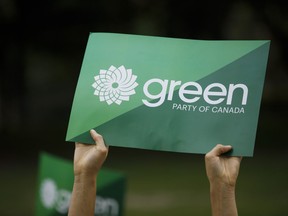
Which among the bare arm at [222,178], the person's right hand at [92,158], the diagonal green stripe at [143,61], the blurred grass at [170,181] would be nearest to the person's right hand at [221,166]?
the bare arm at [222,178]

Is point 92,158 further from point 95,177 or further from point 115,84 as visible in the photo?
point 115,84

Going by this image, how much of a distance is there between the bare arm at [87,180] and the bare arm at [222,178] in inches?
20.2

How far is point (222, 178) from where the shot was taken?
12.8ft

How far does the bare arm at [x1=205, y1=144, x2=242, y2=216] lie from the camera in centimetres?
390

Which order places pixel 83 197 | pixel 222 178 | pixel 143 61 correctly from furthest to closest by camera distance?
pixel 143 61
pixel 83 197
pixel 222 178

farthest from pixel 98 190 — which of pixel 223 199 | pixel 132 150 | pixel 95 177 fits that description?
pixel 132 150

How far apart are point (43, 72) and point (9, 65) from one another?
223 inches

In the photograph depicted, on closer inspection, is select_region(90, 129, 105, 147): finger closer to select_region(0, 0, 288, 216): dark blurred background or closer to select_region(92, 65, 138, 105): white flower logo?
select_region(92, 65, 138, 105): white flower logo

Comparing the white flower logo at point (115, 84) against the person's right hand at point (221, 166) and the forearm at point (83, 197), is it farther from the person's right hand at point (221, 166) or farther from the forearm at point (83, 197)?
the person's right hand at point (221, 166)

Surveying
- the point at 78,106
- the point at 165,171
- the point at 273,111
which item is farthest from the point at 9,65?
the point at 78,106

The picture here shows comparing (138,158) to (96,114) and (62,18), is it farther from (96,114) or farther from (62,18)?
(96,114)

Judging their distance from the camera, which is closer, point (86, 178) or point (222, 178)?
point (222, 178)

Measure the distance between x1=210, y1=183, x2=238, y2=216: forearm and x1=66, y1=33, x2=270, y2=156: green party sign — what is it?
160 millimetres

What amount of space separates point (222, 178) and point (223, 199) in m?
0.09
